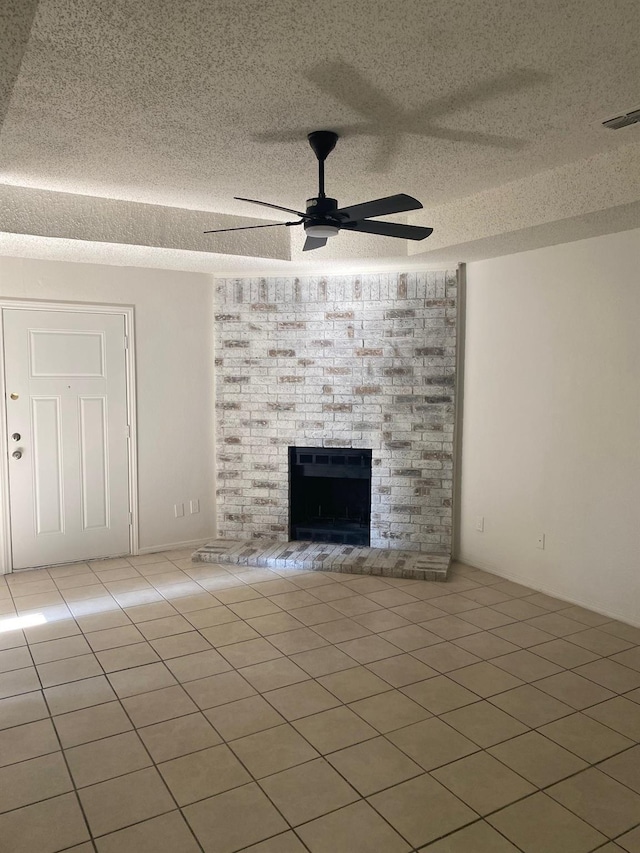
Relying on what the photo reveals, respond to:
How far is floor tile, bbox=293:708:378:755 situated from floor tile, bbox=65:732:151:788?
2.21 ft

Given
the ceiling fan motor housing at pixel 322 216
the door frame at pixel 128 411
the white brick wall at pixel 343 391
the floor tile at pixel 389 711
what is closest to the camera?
the floor tile at pixel 389 711

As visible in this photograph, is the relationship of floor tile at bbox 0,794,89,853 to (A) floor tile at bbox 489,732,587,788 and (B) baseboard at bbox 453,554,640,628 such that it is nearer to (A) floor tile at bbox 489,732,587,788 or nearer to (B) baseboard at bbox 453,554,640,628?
(A) floor tile at bbox 489,732,587,788

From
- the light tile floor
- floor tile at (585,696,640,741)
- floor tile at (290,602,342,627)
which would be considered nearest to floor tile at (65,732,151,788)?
the light tile floor

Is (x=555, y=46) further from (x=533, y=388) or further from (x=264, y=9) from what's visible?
(x=533, y=388)

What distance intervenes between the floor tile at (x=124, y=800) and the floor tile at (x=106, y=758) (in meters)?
0.04

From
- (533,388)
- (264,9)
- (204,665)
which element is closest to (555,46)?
(264,9)

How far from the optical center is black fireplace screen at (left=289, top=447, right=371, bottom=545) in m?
5.40

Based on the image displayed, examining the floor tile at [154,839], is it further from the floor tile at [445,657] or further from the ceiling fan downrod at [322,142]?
the ceiling fan downrod at [322,142]

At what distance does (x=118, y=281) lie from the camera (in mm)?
5086

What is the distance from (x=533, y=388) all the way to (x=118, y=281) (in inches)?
131

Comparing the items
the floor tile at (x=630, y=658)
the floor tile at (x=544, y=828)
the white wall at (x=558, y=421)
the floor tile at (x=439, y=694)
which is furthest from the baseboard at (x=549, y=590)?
the floor tile at (x=544, y=828)

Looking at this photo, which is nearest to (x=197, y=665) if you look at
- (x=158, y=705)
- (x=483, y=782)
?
(x=158, y=705)

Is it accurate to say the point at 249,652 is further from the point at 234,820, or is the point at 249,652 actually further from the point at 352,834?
the point at 352,834

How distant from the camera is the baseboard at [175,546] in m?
5.37
